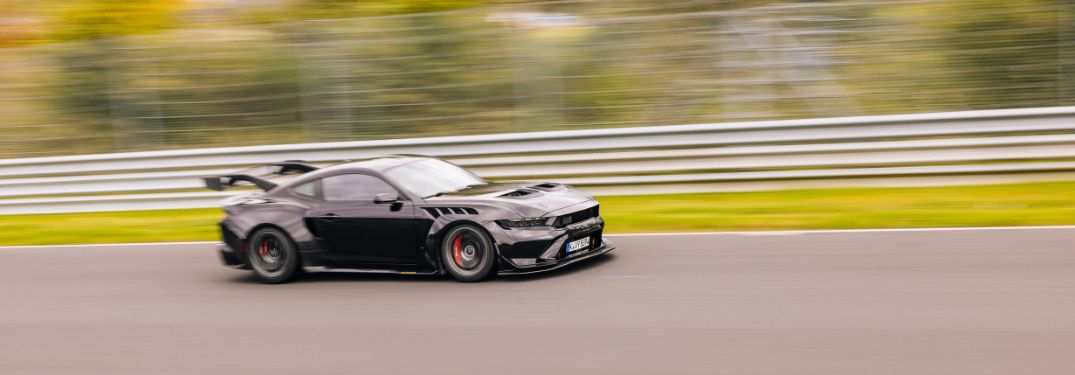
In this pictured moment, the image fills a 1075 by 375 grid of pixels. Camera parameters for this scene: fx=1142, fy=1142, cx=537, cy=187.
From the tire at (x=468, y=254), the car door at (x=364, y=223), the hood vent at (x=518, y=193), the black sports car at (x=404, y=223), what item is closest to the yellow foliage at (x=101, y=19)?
the black sports car at (x=404, y=223)

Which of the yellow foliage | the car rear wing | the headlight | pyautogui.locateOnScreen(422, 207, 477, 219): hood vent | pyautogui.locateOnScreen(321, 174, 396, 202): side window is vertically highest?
the yellow foliage

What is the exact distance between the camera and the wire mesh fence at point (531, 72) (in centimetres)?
1375

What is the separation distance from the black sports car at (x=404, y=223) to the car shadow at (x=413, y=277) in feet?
0.44

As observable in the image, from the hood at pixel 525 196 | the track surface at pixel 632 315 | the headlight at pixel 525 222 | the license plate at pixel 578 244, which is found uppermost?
the hood at pixel 525 196

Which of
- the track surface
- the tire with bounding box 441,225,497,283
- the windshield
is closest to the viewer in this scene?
the track surface

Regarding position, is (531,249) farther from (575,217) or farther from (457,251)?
(457,251)

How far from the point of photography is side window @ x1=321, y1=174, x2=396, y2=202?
10.2m

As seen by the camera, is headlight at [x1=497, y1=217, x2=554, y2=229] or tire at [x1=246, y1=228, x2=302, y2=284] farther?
tire at [x1=246, y1=228, x2=302, y2=284]

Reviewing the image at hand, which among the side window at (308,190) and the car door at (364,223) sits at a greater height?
the side window at (308,190)

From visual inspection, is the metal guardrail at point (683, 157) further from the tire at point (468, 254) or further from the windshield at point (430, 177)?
the tire at point (468, 254)

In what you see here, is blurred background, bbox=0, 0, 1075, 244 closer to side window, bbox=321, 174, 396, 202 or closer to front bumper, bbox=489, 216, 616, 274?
front bumper, bbox=489, 216, 616, 274

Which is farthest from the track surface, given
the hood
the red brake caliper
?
the hood

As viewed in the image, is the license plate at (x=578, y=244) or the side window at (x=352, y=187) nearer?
the license plate at (x=578, y=244)

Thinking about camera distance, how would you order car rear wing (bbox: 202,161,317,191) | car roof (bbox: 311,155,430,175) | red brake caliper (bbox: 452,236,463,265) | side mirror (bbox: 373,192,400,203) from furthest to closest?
car rear wing (bbox: 202,161,317,191) → car roof (bbox: 311,155,430,175) → side mirror (bbox: 373,192,400,203) → red brake caliper (bbox: 452,236,463,265)
